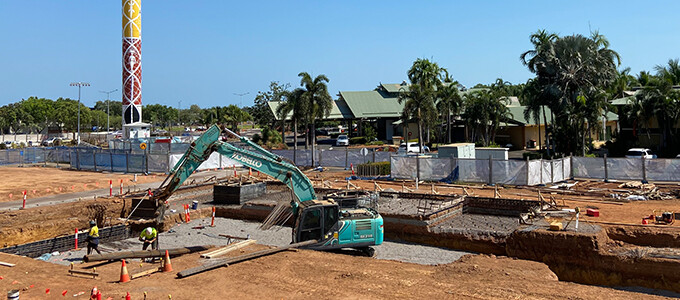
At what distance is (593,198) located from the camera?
2994 centimetres

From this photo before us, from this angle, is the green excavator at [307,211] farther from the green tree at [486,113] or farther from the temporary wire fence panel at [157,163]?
the green tree at [486,113]

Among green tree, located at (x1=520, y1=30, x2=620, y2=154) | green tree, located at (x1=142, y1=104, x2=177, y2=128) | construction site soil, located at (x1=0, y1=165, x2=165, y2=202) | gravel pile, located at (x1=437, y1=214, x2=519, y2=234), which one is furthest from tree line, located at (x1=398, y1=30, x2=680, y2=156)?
green tree, located at (x1=142, y1=104, x2=177, y2=128)

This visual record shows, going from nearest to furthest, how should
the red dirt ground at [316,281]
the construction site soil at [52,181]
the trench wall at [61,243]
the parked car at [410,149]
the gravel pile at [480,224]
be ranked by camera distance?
the red dirt ground at [316,281], the trench wall at [61,243], the gravel pile at [480,224], the construction site soil at [52,181], the parked car at [410,149]

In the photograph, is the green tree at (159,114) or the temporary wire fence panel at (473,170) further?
the green tree at (159,114)

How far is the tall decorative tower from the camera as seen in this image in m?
66.2

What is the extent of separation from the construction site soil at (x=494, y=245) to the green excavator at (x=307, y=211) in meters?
0.70

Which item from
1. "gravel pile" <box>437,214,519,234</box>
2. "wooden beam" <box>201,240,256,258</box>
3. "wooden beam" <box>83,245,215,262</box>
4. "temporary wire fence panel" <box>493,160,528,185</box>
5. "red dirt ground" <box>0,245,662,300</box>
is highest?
"temporary wire fence panel" <box>493,160,528,185</box>

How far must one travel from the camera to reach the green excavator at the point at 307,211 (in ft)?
62.7

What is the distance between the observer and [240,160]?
20.6m

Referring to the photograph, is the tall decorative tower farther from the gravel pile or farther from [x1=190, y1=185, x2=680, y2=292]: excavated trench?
the gravel pile

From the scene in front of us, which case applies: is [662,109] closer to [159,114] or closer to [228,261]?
[228,261]

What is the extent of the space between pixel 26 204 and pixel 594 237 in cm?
2916

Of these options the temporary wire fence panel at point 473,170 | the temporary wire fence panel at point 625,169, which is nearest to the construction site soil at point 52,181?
the temporary wire fence panel at point 473,170

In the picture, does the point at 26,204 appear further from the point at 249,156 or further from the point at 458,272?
the point at 458,272
